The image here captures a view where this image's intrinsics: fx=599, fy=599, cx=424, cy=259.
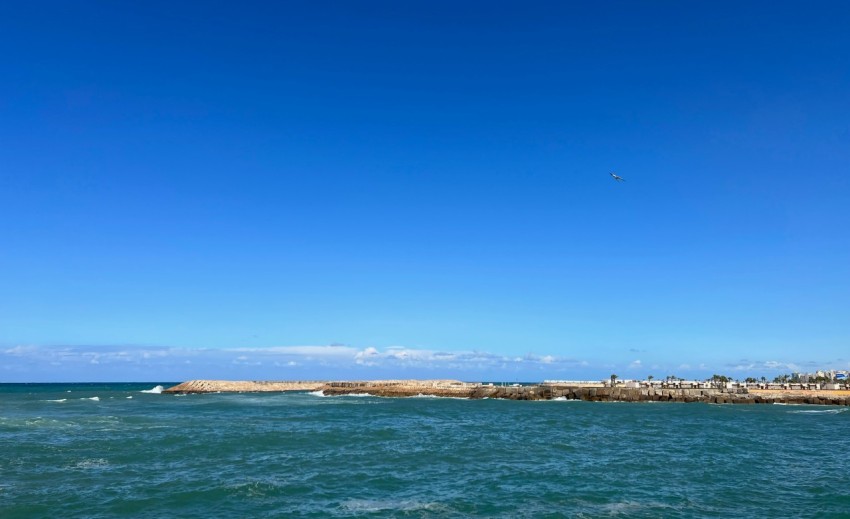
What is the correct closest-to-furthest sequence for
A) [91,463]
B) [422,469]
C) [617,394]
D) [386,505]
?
[386,505] < [422,469] < [91,463] < [617,394]

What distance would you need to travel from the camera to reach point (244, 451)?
33594 mm

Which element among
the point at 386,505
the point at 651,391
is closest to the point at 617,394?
the point at 651,391

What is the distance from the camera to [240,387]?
122 meters

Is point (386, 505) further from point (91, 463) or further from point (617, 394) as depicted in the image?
point (617, 394)

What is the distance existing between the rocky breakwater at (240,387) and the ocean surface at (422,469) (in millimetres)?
70235

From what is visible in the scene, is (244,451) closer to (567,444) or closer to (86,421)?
(567,444)

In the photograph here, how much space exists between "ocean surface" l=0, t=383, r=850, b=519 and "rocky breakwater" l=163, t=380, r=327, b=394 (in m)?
70.2

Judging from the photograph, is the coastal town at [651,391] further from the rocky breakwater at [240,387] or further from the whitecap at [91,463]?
the whitecap at [91,463]

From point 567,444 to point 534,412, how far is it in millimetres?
26561

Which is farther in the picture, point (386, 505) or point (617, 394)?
point (617, 394)

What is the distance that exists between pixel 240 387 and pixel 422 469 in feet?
335

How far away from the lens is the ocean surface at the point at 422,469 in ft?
70.2

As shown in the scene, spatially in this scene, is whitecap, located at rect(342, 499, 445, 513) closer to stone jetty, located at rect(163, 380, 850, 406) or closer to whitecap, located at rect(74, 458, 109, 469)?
whitecap, located at rect(74, 458, 109, 469)

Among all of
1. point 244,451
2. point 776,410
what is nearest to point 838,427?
point 776,410
